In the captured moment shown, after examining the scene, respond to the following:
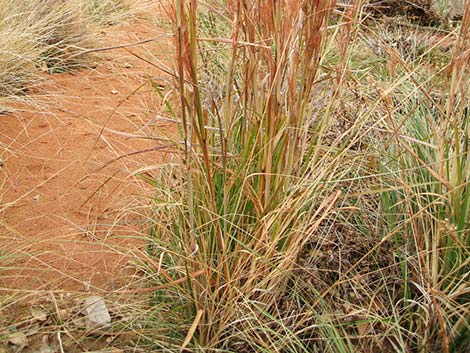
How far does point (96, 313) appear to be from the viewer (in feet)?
6.64

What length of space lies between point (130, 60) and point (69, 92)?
0.78m

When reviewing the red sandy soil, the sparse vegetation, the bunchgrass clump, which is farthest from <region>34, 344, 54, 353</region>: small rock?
the sparse vegetation

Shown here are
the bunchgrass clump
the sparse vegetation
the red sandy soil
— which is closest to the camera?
the bunchgrass clump

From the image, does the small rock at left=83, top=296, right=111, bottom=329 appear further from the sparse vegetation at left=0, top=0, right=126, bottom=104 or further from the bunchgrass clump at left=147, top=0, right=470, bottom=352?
the sparse vegetation at left=0, top=0, right=126, bottom=104

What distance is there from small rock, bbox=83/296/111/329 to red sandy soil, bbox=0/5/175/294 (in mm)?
57

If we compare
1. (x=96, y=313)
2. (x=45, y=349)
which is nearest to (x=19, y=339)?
(x=45, y=349)

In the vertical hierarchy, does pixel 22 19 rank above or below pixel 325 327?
above

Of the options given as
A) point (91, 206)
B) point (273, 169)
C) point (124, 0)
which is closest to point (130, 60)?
point (124, 0)

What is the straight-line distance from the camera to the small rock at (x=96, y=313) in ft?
6.56

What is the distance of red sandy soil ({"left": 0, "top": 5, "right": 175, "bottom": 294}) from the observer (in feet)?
7.20

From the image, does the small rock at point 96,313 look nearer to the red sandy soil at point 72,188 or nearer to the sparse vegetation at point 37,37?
the red sandy soil at point 72,188

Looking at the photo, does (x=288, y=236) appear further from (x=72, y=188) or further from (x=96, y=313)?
(x=72, y=188)

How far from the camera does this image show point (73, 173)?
2.94m

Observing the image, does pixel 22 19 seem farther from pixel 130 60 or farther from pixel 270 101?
pixel 270 101
